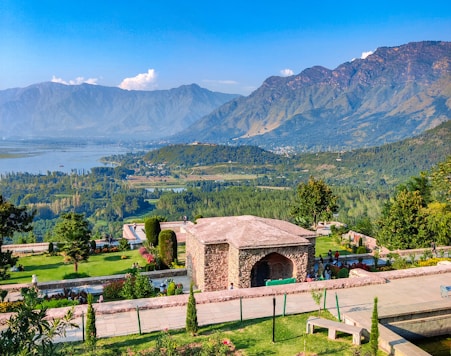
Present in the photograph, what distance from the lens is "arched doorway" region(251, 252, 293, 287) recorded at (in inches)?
944

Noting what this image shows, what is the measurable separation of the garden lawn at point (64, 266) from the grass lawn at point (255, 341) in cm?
1393

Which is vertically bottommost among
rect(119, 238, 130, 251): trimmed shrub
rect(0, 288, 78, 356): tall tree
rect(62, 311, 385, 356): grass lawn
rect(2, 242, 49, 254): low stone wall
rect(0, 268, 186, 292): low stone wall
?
rect(2, 242, 49, 254): low stone wall

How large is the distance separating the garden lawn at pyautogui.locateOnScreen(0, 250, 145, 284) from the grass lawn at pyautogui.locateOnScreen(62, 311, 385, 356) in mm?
13930

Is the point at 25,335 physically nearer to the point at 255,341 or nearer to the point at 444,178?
the point at 255,341

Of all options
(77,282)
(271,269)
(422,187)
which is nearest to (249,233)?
(271,269)

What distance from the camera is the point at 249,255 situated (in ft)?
74.2

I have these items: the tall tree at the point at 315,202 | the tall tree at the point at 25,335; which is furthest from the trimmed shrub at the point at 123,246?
the tall tree at the point at 25,335

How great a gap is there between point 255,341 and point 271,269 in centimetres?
883

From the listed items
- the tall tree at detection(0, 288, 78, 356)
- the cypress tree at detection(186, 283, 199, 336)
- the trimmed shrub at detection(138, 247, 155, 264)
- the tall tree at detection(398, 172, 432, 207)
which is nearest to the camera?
the tall tree at detection(0, 288, 78, 356)

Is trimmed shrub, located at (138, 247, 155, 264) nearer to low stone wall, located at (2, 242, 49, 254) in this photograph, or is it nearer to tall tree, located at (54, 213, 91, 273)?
tall tree, located at (54, 213, 91, 273)

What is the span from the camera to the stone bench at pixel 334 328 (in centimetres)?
1547

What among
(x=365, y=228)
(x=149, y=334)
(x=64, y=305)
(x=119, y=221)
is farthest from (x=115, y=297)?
(x=119, y=221)

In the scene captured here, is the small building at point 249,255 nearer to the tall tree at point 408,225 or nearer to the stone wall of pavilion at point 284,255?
the stone wall of pavilion at point 284,255

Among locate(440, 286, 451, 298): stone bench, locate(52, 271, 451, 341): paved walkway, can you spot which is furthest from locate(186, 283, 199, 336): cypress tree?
locate(440, 286, 451, 298): stone bench
